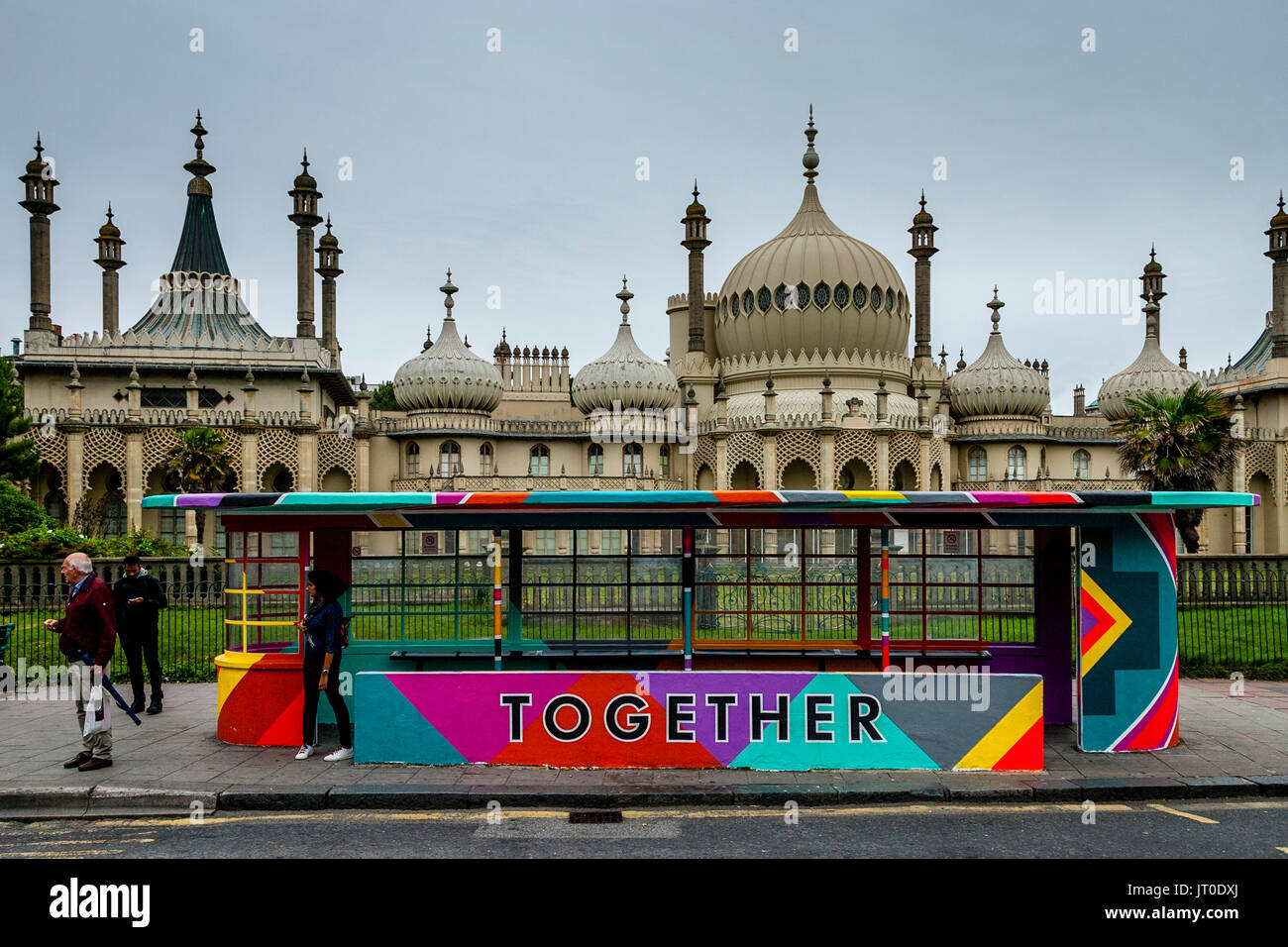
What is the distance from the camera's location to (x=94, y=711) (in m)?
9.91

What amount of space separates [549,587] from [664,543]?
88.7 inches

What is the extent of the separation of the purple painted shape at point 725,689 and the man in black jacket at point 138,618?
6.71 meters

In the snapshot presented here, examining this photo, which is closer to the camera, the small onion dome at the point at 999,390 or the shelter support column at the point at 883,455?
the shelter support column at the point at 883,455

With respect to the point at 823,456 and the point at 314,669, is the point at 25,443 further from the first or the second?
the point at 314,669

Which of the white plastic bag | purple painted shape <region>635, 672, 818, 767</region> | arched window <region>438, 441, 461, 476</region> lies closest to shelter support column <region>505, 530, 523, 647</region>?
purple painted shape <region>635, 672, 818, 767</region>

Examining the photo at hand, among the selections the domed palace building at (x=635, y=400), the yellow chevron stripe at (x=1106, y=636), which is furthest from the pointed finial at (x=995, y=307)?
the yellow chevron stripe at (x=1106, y=636)

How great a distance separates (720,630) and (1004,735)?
3407 mm

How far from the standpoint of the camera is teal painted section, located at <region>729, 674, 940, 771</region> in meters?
9.91

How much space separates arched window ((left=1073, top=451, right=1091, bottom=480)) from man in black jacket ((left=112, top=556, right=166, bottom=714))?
44093 mm

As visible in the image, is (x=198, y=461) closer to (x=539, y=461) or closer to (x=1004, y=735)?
(x=539, y=461)

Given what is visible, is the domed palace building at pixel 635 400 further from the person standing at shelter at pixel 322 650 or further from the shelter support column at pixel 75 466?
the person standing at shelter at pixel 322 650

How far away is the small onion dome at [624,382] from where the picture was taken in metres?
43.3

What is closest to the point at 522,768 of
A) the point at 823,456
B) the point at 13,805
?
the point at 13,805

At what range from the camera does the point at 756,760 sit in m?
9.95
